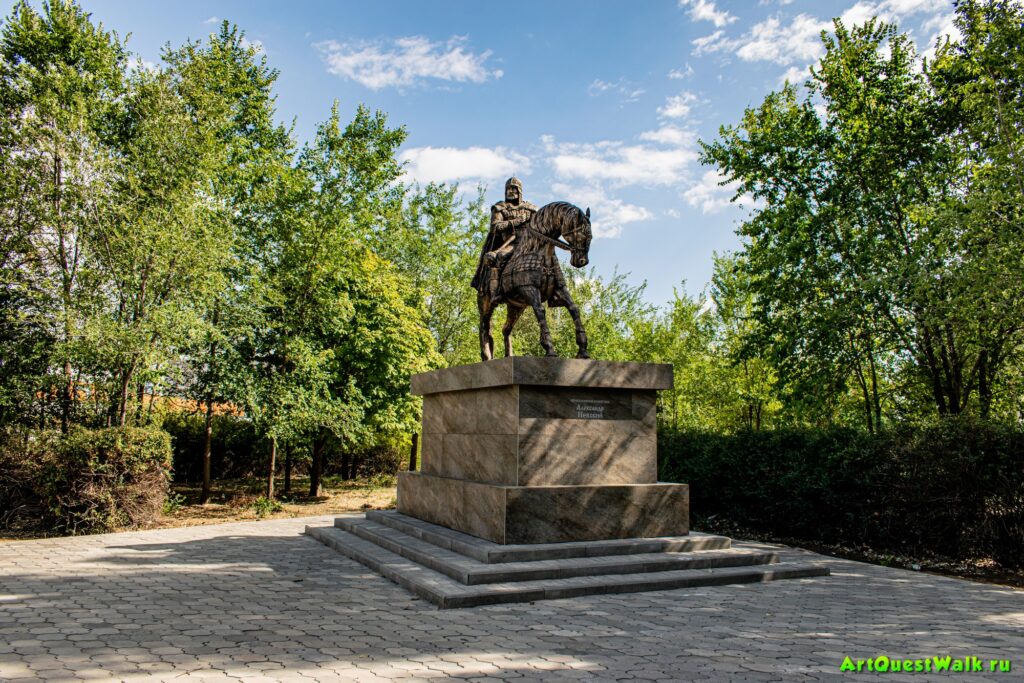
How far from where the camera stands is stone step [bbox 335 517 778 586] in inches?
290

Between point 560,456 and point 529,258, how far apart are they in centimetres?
289

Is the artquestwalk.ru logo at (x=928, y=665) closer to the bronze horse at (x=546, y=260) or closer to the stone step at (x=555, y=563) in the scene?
the stone step at (x=555, y=563)

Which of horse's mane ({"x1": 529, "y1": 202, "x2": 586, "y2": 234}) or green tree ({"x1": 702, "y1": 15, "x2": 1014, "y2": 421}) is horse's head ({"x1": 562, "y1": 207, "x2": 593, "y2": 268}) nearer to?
horse's mane ({"x1": 529, "y1": 202, "x2": 586, "y2": 234})

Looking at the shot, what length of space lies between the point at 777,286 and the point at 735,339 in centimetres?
1111

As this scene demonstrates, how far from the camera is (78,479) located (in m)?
12.5

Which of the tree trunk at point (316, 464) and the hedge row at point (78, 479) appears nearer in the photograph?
the hedge row at point (78, 479)

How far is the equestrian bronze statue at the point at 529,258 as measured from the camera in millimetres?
→ 9383

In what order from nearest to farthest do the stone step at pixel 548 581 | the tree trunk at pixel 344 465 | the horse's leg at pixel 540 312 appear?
the stone step at pixel 548 581
the horse's leg at pixel 540 312
the tree trunk at pixel 344 465

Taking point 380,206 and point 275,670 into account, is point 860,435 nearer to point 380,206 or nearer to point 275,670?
point 275,670

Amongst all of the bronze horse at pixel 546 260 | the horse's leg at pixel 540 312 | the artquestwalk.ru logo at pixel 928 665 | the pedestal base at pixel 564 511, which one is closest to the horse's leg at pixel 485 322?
the bronze horse at pixel 546 260

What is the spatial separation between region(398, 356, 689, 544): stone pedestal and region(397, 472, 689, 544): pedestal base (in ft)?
0.04

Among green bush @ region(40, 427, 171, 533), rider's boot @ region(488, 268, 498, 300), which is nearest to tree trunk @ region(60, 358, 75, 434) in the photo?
green bush @ region(40, 427, 171, 533)

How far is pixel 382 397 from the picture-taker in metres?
20.9

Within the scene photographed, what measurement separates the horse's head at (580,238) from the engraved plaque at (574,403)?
1782mm
